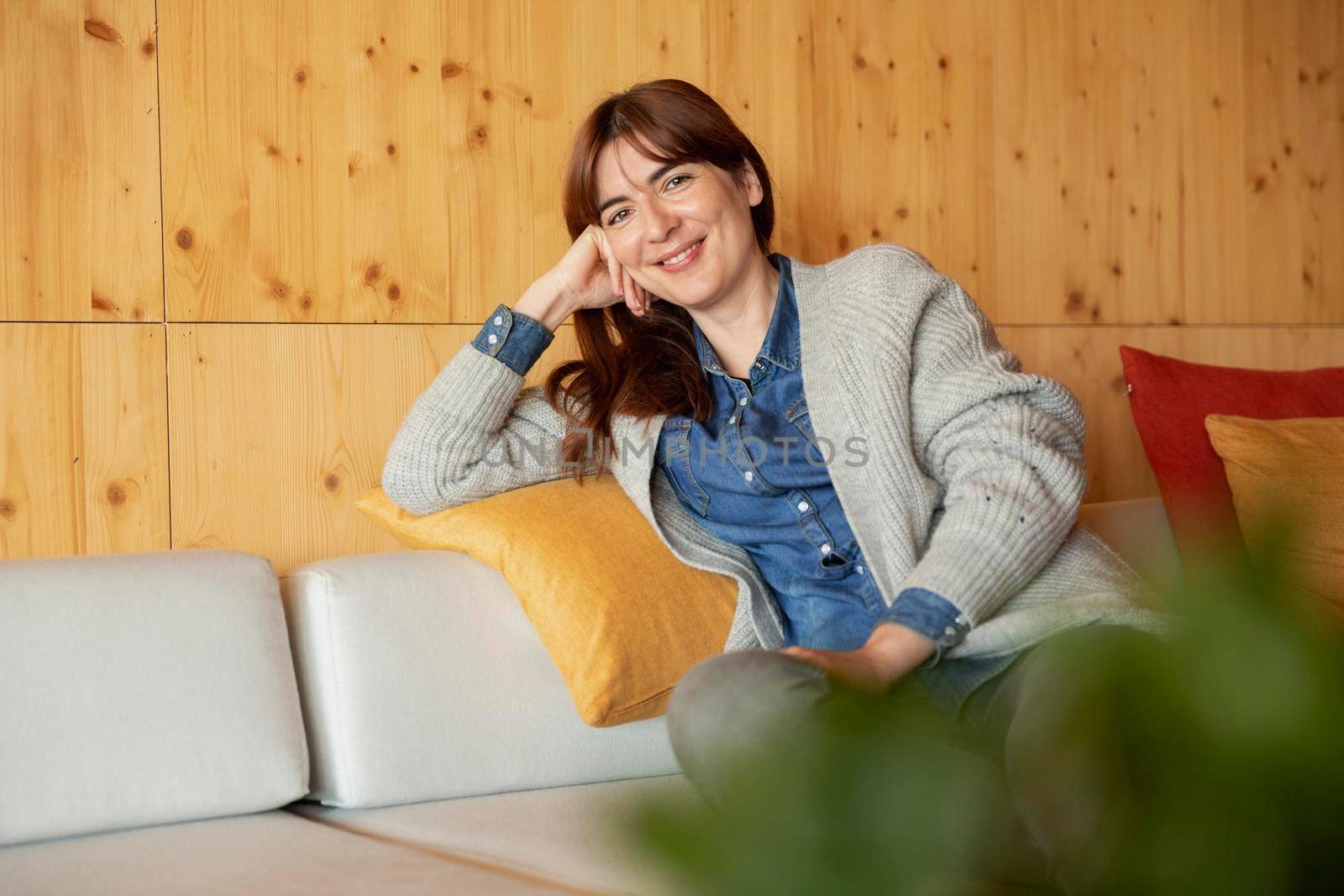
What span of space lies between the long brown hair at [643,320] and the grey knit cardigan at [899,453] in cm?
4

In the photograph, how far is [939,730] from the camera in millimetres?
361

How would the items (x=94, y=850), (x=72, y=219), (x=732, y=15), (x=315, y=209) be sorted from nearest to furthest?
(x=94, y=850), (x=72, y=219), (x=315, y=209), (x=732, y=15)

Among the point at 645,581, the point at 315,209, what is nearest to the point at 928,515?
the point at 645,581

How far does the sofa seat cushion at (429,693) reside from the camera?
159 cm

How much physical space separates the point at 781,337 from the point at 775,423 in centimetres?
13

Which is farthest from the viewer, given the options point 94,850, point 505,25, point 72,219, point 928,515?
point 505,25

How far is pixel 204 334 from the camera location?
1.98 m

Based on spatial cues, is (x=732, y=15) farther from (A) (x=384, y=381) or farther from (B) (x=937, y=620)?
(B) (x=937, y=620)

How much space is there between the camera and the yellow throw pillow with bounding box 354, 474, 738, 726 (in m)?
1.60

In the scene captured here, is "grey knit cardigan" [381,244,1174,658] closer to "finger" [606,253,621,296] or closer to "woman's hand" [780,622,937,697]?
"woman's hand" [780,622,937,697]

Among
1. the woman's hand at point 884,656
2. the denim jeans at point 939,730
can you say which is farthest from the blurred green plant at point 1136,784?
the woman's hand at point 884,656

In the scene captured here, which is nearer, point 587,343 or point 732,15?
point 587,343

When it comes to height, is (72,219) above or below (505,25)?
below

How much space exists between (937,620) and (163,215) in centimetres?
132
